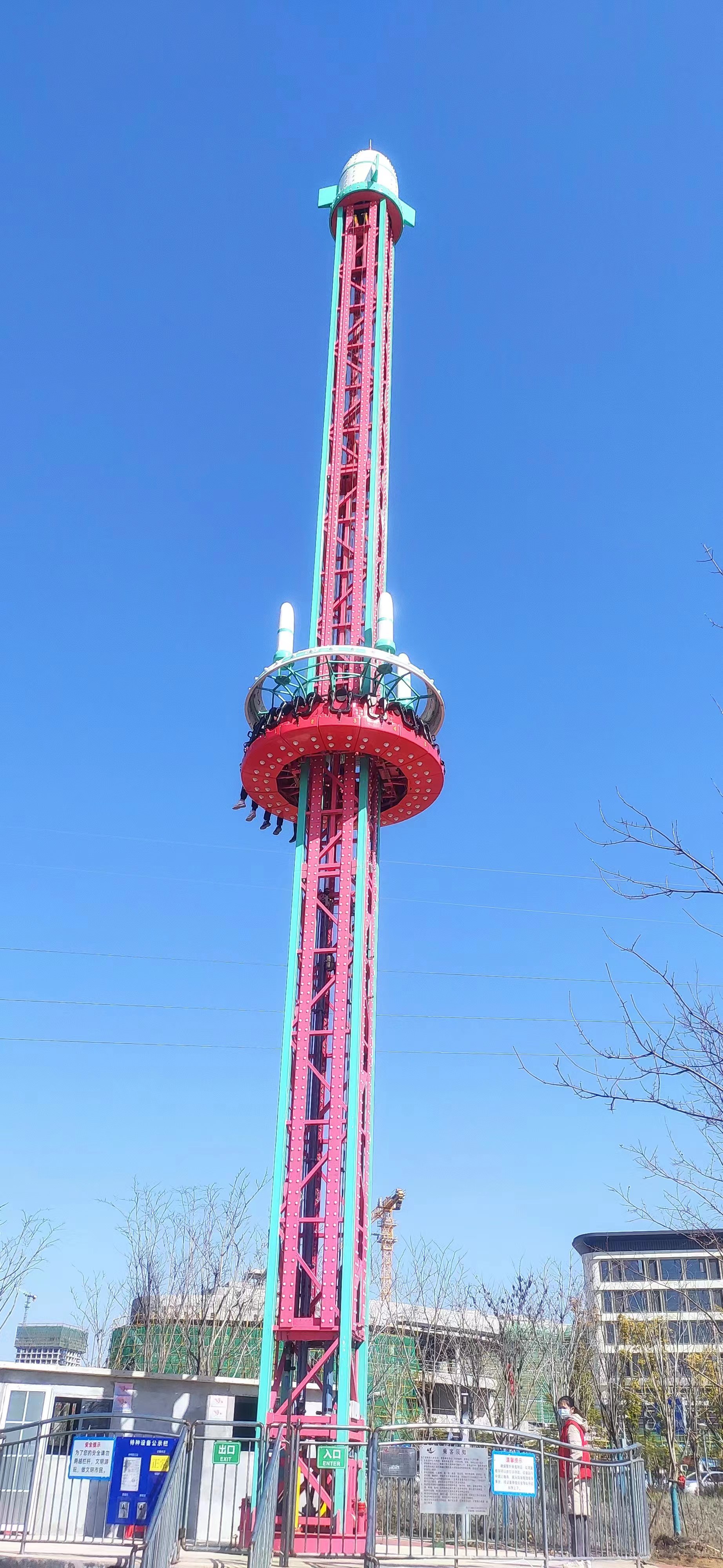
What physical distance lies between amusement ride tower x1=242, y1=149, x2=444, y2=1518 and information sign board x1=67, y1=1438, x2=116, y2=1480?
5.93 metres

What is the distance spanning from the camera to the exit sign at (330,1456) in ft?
56.6

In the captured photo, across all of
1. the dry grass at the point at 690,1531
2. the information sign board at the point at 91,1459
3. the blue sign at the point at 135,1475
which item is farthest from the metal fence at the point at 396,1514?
the dry grass at the point at 690,1531

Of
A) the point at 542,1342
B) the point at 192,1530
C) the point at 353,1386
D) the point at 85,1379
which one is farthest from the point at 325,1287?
the point at 542,1342

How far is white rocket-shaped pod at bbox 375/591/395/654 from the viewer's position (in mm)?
27422

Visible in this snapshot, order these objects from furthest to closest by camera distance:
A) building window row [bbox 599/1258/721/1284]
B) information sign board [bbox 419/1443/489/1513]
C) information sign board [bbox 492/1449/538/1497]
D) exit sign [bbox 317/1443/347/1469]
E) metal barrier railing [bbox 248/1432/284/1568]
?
building window row [bbox 599/1258/721/1284]
exit sign [bbox 317/1443/347/1469]
information sign board [bbox 492/1449/538/1497]
information sign board [bbox 419/1443/489/1513]
metal barrier railing [bbox 248/1432/284/1568]

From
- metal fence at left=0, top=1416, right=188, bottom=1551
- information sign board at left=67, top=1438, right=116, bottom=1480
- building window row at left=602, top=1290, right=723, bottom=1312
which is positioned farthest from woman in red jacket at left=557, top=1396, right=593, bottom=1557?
building window row at left=602, top=1290, right=723, bottom=1312

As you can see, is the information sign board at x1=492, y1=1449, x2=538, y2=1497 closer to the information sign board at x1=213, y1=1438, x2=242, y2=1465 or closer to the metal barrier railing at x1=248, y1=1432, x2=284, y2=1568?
the metal barrier railing at x1=248, y1=1432, x2=284, y2=1568

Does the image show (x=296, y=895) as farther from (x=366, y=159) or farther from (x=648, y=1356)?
(x=648, y=1356)

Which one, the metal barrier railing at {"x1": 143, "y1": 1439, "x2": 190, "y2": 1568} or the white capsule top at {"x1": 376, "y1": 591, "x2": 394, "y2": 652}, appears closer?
the metal barrier railing at {"x1": 143, "y1": 1439, "x2": 190, "y2": 1568}

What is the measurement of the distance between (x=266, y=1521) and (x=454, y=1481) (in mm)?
2223

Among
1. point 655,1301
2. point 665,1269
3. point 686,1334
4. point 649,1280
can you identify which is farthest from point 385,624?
point 665,1269

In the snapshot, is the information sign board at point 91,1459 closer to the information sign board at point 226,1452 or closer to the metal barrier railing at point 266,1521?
the information sign board at point 226,1452

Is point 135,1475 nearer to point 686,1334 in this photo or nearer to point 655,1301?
point 686,1334

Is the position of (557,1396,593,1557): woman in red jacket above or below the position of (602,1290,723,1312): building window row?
below
